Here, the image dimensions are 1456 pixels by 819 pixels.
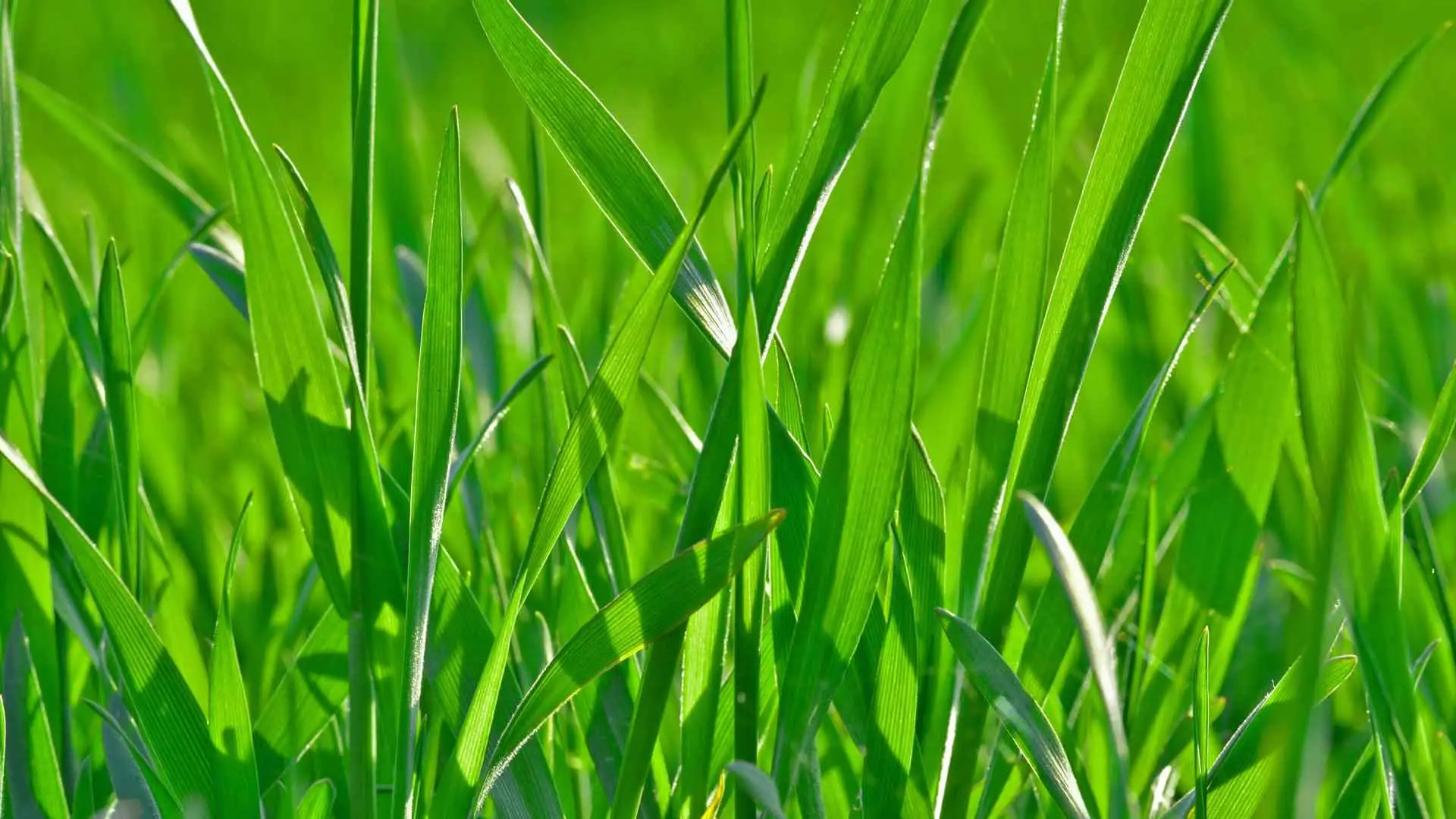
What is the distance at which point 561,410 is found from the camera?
69 centimetres

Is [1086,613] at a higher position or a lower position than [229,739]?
higher

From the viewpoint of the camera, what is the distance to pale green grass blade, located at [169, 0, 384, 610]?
43 centimetres

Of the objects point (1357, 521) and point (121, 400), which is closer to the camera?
point (1357, 521)

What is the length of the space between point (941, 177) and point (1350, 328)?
156cm

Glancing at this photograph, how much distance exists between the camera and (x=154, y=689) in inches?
17.6

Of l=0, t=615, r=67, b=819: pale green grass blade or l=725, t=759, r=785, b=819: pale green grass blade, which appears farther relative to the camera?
l=0, t=615, r=67, b=819: pale green grass blade

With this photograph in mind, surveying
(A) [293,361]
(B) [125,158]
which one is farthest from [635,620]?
(B) [125,158]

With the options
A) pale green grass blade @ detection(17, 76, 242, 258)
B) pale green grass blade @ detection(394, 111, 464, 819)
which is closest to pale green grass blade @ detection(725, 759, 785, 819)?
→ pale green grass blade @ detection(394, 111, 464, 819)

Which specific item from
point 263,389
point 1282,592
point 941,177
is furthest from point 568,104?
point 941,177

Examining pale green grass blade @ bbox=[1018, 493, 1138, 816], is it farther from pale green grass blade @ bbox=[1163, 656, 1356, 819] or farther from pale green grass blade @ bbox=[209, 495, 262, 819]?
pale green grass blade @ bbox=[209, 495, 262, 819]

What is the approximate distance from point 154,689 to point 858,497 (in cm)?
24

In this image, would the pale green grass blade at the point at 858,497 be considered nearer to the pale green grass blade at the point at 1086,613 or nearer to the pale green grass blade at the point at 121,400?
the pale green grass blade at the point at 1086,613

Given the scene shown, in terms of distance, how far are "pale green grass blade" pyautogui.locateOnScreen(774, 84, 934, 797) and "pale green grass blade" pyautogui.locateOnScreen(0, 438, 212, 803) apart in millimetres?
198

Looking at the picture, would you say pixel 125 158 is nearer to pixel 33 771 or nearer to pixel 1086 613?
pixel 33 771
